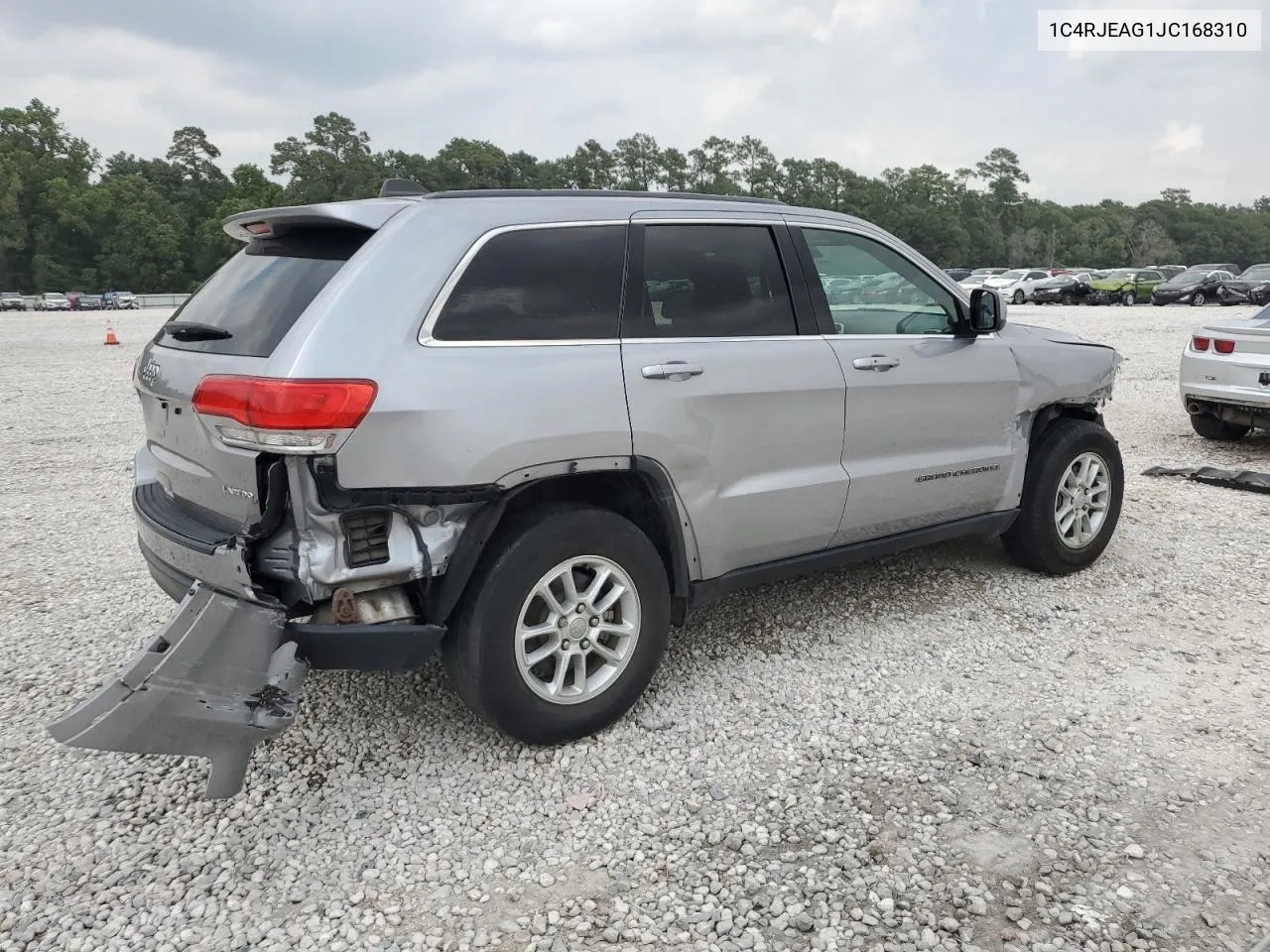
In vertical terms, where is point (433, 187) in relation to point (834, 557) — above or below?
above

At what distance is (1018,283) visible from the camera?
40.4 metres

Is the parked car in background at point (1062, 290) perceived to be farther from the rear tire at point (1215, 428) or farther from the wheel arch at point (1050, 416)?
the wheel arch at point (1050, 416)

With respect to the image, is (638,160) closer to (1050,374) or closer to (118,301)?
(118,301)

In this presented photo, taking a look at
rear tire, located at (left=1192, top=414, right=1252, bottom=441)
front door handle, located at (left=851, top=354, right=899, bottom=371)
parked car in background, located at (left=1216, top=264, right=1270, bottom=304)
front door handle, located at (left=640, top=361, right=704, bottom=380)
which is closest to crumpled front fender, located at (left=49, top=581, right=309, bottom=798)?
front door handle, located at (left=640, top=361, right=704, bottom=380)

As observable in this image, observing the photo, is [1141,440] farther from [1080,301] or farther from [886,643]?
[1080,301]

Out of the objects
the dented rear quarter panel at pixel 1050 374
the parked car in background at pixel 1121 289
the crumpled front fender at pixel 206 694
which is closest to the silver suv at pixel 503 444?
the crumpled front fender at pixel 206 694

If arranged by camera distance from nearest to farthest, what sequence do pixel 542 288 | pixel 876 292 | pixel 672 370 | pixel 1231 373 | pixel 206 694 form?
pixel 206 694, pixel 542 288, pixel 672 370, pixel 876 292, pixel 1231 373

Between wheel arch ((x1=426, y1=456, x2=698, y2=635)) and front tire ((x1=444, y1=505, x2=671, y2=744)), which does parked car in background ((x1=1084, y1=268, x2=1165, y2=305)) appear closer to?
wheel arch ((x1=426, y1=456, x2=698, y2=635))

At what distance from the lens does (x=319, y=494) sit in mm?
2740

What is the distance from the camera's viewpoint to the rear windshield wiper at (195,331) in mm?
3121

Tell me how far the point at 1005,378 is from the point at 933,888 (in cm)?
271

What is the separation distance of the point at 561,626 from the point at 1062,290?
42.2m

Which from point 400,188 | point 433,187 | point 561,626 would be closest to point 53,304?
point 433,187

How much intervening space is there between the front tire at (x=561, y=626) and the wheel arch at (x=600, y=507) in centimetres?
6
